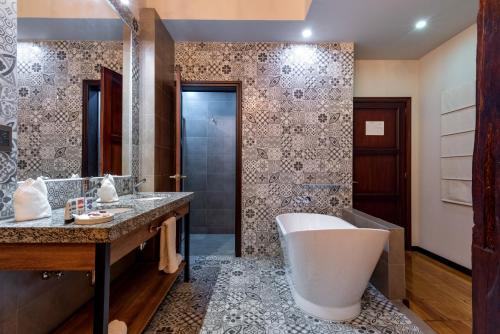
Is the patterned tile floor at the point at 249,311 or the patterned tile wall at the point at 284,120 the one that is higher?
the patterned tile wall at the point at 284,120

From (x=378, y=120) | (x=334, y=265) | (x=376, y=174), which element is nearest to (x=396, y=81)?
(x=378, y=120)

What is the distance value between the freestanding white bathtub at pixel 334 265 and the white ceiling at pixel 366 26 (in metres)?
1.95

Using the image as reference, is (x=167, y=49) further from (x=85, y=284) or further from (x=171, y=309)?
(x=171, y=309)

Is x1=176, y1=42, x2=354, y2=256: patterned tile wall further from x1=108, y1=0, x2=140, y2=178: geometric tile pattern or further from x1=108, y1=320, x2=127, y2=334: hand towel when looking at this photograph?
x1=108, y1=320, x2=127, y2=334: hand towel

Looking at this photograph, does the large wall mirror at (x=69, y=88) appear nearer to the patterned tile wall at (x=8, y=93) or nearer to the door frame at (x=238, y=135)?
the patterned tile wall at (x=8, y=93)

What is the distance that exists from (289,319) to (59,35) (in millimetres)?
2305

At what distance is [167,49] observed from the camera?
271cm

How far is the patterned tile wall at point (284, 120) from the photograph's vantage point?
9.42 feet

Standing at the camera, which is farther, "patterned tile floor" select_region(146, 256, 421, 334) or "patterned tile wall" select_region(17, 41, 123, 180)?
"patterned tile floor" select_region(146, 256, 421, 334)

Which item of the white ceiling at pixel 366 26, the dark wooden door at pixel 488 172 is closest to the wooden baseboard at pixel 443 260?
the white ceiling at pixel 366 26

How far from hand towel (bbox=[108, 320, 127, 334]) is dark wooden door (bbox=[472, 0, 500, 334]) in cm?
150

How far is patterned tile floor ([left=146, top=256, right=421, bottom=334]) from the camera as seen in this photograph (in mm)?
1654

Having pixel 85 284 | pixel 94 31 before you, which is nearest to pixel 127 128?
pixel 94 31

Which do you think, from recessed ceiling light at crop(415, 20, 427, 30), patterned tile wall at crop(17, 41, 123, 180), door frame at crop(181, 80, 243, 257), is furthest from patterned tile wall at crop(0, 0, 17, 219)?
recessed ceiling light at crop(415, 20, 427, 30)
